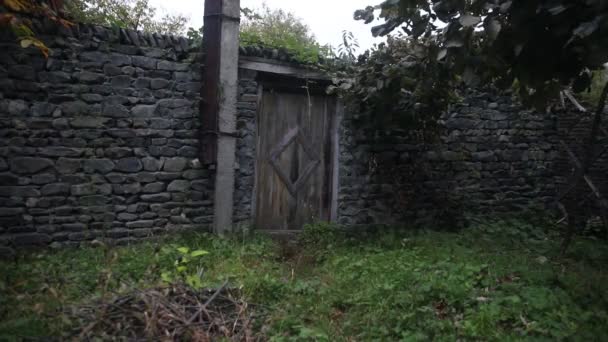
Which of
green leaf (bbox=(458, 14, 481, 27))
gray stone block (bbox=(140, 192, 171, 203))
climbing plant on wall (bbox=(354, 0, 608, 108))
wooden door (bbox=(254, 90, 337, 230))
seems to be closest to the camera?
climbing plant on wall (bbox=(354, 0, 608, 108))

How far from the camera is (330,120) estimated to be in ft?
21.6

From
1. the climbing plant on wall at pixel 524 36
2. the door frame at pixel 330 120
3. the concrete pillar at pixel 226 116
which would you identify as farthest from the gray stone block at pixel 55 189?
the climbing plant on wall at pixel 524 36

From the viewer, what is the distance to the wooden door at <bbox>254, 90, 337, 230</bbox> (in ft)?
20.2

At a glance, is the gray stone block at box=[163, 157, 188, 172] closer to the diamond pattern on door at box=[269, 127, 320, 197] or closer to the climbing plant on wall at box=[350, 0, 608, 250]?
the diamond pattern on door at box=[269, 127, 320, 197]

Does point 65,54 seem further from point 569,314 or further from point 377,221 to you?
point 569,314

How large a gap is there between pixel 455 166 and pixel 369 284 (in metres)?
3.40

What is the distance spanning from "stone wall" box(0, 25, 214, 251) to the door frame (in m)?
0.79

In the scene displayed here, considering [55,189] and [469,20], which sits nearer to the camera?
[469,20]

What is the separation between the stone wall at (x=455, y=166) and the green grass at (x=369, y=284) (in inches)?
40.0

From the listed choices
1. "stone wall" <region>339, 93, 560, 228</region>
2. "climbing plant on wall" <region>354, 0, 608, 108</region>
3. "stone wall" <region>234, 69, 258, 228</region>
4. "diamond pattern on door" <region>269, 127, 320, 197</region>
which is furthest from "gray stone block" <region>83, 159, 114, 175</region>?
"climbing plant on wall" <region>354, 0, 608, 108</region>

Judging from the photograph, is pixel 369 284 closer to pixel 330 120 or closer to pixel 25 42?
pixel 330 120

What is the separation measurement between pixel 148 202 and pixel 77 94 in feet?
4.33

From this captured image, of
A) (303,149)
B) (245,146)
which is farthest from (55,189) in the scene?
(303,149)

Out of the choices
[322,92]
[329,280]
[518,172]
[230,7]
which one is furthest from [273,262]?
[518,172]
